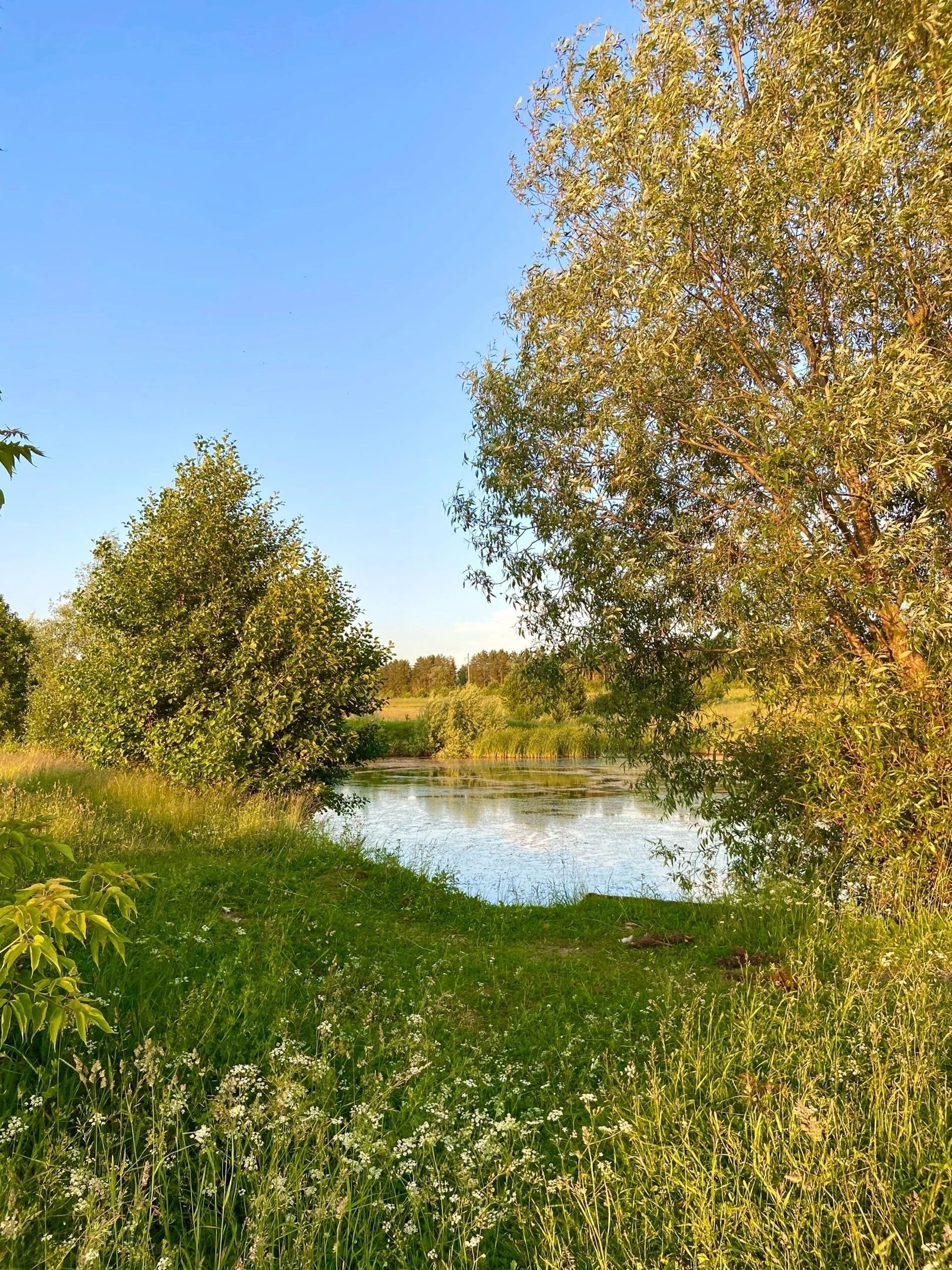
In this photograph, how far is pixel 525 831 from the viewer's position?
680 inches

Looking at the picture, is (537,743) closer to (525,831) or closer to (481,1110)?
(525,831)

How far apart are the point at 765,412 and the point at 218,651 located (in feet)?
36.5

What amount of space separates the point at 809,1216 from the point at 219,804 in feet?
36.2

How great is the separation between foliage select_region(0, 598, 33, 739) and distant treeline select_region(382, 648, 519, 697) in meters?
46.0

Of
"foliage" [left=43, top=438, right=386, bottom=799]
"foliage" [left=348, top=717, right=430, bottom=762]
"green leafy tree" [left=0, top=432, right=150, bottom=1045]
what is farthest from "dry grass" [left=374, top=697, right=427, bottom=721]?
"green leafy tree" [left=0, top=432, right=150, bottom=1045]

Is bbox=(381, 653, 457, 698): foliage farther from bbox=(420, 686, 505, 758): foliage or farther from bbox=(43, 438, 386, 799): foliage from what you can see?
bbox=(43, 438, 386, 799): foliage

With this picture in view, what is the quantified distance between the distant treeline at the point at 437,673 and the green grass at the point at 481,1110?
70625mm

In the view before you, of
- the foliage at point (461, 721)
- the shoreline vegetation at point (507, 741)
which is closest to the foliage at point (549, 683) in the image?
the shoreline vegetation at point (507, 741)

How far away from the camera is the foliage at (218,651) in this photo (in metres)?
14.1

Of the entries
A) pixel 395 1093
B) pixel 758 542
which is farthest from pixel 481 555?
pixel 395 1093

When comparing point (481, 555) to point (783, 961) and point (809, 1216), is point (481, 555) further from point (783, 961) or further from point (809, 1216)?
point (809, 1216)

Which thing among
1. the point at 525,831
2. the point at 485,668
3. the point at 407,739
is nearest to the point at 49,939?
the point at 525,831

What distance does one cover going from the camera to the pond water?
12070mm

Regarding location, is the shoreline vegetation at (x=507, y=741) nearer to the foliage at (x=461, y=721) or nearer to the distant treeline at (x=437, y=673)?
the foliage at (x=461, y=721)
